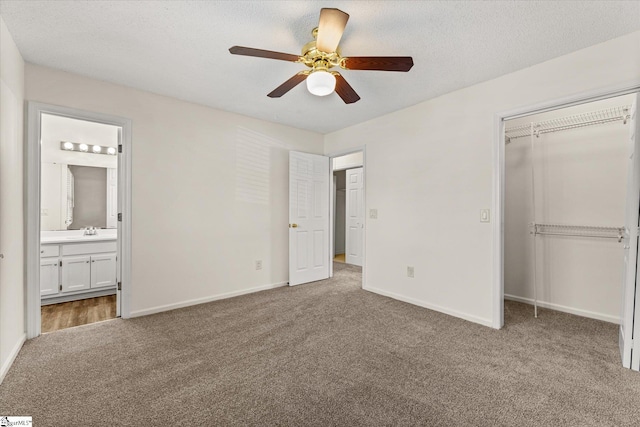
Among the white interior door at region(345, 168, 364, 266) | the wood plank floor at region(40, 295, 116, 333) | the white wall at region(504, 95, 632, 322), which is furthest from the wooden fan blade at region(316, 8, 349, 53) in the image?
the white interior door at region(345, 168, 364, 266)

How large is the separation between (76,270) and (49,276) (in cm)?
26

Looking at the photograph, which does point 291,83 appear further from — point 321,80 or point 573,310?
point 573,310

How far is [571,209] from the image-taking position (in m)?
3.18

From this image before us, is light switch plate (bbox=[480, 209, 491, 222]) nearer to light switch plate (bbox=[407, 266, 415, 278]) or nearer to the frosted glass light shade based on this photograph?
light switch plate (bbox=[407, 266, 415, 278])

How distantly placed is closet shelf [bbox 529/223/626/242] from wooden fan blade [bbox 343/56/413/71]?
2.76 m

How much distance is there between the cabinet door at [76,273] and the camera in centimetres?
360

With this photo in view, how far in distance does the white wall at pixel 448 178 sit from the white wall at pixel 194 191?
1431 millimetres

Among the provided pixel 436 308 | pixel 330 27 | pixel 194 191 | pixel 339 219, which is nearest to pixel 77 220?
pixel 194 191

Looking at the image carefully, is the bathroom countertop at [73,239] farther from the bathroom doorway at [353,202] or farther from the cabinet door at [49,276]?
the bathroom doorway at [353,202]

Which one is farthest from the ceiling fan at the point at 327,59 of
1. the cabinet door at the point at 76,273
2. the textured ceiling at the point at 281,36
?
the cabinet door at the point at 76,273

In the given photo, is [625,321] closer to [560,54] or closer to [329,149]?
[560,54]

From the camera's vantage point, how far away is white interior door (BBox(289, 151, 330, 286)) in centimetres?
427

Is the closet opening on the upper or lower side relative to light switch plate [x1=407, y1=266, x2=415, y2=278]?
upper

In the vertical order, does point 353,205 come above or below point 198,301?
above
